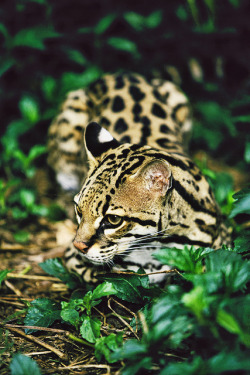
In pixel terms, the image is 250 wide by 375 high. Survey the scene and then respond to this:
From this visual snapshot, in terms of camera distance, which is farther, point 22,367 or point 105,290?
point 105,290

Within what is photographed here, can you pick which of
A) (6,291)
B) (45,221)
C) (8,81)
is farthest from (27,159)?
(6,291)

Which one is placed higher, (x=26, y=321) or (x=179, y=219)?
(x=179, y=219)

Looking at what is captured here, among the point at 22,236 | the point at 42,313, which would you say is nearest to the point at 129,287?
the point at 42,313

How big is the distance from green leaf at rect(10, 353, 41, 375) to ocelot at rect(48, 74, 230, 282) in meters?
0.89

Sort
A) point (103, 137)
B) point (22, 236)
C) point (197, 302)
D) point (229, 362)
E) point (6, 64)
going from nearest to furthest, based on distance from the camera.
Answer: point (229, 362) < point (197, 302) < point (103, 137) < point (22, 236) < point (6, 64)

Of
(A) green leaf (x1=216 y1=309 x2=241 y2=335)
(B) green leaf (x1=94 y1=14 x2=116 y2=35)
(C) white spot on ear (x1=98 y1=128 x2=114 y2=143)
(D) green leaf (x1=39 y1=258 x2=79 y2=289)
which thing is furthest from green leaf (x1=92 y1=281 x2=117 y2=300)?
(B) green leaf (x1=94 y1=14 x2=116 y2=35)

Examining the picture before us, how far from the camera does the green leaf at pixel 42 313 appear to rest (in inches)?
121

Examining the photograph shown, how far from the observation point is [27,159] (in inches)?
202

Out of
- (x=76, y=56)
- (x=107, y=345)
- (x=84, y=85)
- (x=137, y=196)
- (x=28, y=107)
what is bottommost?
(x=107, y=345)

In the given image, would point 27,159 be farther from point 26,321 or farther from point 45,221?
point 26,321

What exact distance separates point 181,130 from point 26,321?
2.87 m

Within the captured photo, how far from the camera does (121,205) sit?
305 centimetres

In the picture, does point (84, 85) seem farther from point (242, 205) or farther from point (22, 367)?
point (22, 367)

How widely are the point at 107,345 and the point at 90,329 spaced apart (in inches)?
8.9
